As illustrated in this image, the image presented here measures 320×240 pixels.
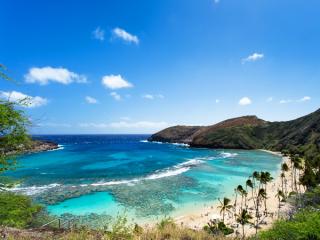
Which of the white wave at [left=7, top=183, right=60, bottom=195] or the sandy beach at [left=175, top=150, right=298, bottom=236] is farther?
the white wave at [left=7, top=183, right=60, bottom=195]

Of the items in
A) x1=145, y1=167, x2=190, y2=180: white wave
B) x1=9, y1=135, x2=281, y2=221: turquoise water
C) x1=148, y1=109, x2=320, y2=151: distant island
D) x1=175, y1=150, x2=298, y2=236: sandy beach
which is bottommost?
x1=175, y1=150, x2=298, y2=236: sandy beach

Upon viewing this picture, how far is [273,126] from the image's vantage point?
6939 inches

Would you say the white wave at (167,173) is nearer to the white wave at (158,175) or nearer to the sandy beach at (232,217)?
the white wave at (158,175)

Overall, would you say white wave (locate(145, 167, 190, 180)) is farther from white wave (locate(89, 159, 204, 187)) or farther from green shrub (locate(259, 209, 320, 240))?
green shrub (locate(259, 209, 320, 240))

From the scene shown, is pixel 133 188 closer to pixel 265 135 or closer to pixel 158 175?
pixel 158 175

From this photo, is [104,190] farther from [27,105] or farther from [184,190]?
[27,105]

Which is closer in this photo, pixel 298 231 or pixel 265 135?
pixel 298 231

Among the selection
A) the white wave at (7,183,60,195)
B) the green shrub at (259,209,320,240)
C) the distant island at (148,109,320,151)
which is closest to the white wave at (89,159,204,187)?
the white wave at (7,183,60,195)

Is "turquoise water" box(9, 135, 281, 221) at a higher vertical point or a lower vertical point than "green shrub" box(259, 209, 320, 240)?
lower

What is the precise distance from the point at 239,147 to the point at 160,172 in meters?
97.0

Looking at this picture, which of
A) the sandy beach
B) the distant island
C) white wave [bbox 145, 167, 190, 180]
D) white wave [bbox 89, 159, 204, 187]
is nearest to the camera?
the sandy beach

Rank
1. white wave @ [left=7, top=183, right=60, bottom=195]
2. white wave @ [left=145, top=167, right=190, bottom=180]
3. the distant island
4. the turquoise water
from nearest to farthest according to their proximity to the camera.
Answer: the turquoise water → white wave @ [left=7, top=183, right=60, bottom=195] → white wave @ [left=145, top=167, right=190, bottom=180] → the distant island

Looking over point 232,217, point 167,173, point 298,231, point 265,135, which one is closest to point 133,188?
point 167,173

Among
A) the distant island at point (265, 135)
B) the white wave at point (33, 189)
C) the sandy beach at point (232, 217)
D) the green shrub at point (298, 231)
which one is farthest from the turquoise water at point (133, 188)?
the distant island at point (265, 135)
